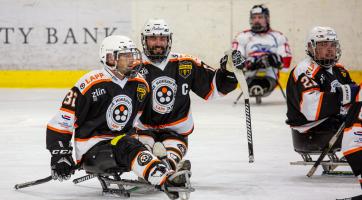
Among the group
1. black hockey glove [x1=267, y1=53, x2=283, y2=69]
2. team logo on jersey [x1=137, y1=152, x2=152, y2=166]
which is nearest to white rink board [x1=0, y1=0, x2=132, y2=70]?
black hockey glove [x1=267, y1=53, x2=283, y2=69]

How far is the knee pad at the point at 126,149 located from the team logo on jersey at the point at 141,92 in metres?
0.26

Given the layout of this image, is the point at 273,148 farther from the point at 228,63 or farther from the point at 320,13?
the point at 320,13

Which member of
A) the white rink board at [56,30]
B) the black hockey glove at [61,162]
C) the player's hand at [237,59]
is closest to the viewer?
the black hockey glove at [61,162]

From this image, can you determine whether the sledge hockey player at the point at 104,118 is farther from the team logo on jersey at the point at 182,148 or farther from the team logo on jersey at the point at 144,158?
the team logo on jersey at the point at 182,148

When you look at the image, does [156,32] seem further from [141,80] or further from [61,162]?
[61,162]

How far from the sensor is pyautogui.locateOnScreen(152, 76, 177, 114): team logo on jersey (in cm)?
511

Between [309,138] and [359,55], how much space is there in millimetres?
6123

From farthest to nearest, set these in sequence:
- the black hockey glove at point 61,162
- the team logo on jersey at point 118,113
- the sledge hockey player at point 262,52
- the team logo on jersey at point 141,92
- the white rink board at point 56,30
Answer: the white rink board at point 56,30 < the sledge hockey player at point 262,52 < the team logo on jersey at point 141,92 < the team logo on jersey at point 118,113 < the black hockey glove at point 61,162

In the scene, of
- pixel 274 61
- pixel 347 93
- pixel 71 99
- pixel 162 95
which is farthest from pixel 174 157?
pixel 274 61

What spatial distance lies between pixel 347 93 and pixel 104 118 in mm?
1406

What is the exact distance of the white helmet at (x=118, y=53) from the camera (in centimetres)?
460

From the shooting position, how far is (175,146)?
5.02 m

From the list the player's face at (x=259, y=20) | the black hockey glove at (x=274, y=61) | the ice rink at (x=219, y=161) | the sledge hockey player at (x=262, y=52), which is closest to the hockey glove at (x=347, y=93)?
the ice rink at (x=219, y=161)

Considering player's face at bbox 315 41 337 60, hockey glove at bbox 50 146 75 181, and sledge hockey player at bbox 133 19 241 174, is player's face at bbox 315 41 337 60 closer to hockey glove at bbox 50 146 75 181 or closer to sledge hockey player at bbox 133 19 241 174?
sledge hockey player at bbox 133 19 241 174
